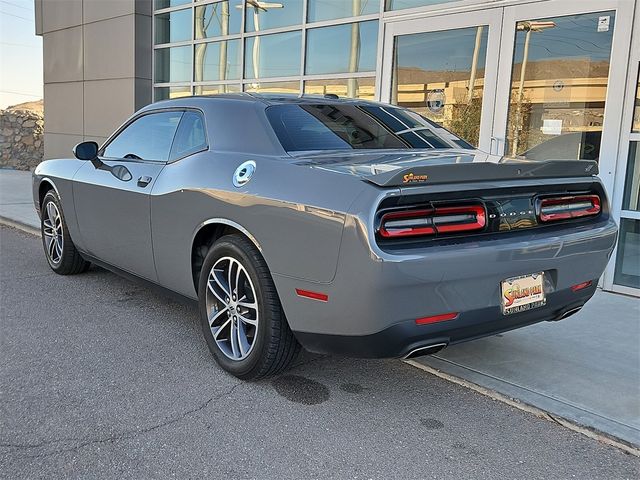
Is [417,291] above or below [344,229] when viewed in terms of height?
below

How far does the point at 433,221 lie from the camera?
277cm

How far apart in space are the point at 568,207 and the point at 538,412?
1.10m

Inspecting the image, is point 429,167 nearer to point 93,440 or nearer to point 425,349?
point 425,349

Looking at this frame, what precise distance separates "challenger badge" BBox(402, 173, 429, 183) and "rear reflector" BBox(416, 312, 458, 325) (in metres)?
0.61

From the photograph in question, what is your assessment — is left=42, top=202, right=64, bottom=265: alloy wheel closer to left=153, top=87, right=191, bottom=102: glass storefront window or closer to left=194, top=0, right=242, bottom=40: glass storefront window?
left=194, top=0, right=242, bottom=40: glass storefront window

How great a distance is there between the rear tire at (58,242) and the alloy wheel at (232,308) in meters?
2.45

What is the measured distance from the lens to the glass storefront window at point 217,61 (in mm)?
10977

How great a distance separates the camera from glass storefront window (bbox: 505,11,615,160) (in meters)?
5.72

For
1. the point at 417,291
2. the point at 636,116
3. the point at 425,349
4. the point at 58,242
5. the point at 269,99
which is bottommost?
the point at 58,242

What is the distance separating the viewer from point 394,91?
310 inches

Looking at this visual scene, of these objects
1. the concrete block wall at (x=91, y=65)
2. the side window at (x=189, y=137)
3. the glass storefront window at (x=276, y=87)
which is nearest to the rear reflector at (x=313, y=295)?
the side window at (x=189, y=137)

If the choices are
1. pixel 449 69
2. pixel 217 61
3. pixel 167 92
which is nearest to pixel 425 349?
pixel 449 69

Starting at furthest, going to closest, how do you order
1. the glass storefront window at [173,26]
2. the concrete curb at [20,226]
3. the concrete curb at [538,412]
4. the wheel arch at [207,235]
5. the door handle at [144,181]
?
the glass storefront window at [173,26] → the concrete curb at [20,226] → the door handle at [144,181] → the wheel arch at [207,235] → the concrete curb at [538,412]

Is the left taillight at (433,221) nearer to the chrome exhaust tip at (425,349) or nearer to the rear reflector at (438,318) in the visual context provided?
the rear reflector at (438,318)
